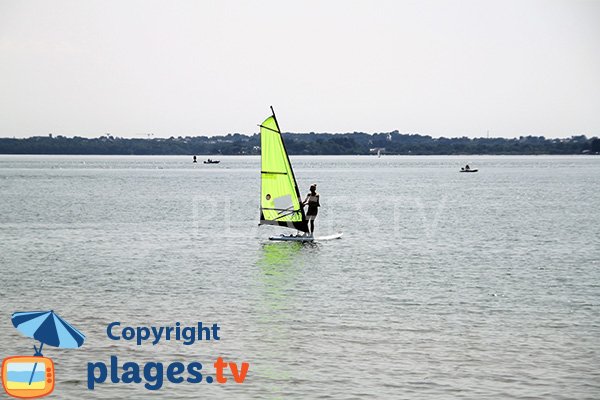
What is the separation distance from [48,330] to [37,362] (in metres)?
0.74

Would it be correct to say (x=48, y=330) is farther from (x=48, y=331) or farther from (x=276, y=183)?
(x=276, y=183)

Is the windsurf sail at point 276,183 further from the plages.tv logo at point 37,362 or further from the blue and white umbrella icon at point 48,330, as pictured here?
the plages.tv logo at point 37,362

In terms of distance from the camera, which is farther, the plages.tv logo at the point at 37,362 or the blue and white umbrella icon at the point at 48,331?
the blue and white umbrella icon at the point at 48,331

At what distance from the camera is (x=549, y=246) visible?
49250 millimetres

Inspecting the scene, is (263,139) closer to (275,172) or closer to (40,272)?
(275,172)

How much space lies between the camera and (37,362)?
799 inches

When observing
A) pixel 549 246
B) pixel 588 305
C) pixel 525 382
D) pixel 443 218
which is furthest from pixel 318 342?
pixel 443 218

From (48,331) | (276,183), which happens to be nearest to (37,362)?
(48,331)

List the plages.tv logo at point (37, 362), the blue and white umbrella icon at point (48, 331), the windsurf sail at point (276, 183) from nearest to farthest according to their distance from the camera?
the plages.tv logo at point (37, 362), the blue and white umbrella icon at point (48, 331), the windsurf sail at point (276, 183)

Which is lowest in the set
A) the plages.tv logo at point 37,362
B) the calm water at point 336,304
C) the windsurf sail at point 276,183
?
the calm water at point 336,304

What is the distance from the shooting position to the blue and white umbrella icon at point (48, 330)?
20172 mm

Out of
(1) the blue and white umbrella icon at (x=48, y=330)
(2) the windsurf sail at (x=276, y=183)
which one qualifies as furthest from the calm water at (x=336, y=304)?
(2) the windsurf sail at (x=276, y=183)

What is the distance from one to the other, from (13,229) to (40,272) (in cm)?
2424

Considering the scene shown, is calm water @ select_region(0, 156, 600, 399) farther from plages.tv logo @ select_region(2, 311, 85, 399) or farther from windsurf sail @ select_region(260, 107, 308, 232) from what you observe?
windsurf sail @ select_region(260, 107, 308, 232)
